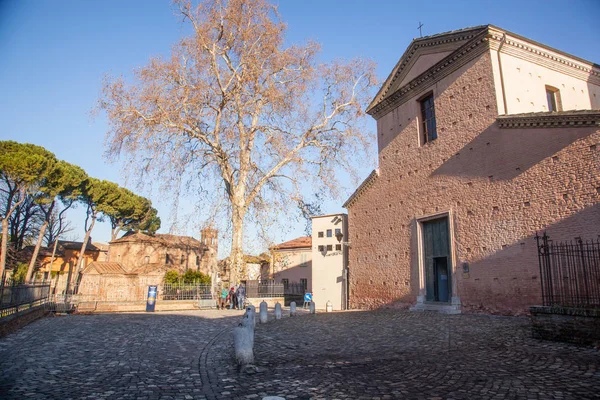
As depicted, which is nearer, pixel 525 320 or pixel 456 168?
pixel 525 320

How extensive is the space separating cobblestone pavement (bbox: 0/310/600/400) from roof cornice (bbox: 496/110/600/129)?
6.30 meters

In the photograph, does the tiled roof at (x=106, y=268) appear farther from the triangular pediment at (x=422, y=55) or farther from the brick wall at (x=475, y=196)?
the triangular pediment at (x=422, y=55)

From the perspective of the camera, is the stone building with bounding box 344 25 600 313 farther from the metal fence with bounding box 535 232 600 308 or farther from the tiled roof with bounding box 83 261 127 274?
the tiled roof with bounding box 83 261 127 274

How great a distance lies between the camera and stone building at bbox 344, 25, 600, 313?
39.2 feet

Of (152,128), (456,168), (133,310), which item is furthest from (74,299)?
(456,168)

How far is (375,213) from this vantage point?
20312 millimetres

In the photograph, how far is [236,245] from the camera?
70.7 ft

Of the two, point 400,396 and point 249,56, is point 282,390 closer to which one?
point 400,396

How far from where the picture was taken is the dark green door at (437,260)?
16.0m

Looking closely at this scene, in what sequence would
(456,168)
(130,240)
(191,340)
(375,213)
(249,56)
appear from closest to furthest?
(191,340)
(456,168)
(375,213)
(249,56)
(130,240)

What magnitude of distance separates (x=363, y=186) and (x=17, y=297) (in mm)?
16083

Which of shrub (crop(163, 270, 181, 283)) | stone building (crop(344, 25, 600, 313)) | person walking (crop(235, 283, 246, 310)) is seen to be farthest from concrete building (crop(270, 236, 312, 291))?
stone building (crop(344, 25, 600, 313))

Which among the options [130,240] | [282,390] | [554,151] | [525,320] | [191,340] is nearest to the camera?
[282,390]

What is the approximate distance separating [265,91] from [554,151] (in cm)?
1476
